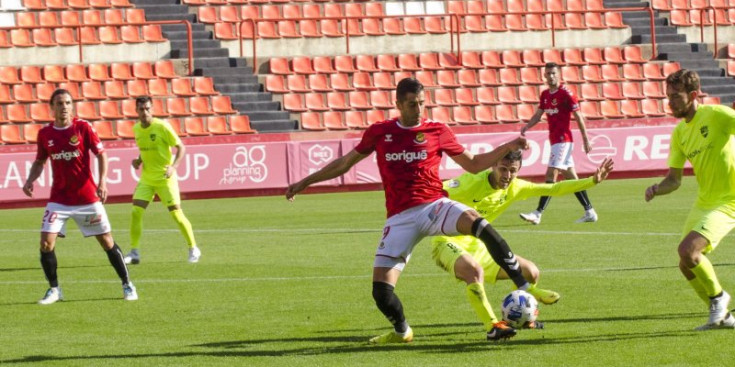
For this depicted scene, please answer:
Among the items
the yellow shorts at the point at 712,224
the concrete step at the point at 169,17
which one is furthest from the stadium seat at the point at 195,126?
the yellow shorts at the point at 712,224

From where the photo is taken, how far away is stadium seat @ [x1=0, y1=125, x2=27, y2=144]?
2880 centimetres

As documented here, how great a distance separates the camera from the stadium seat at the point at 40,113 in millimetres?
29641

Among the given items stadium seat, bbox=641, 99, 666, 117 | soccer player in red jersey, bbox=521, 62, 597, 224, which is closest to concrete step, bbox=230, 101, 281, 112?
stadium seat, bbox=641, 99, 666, 117

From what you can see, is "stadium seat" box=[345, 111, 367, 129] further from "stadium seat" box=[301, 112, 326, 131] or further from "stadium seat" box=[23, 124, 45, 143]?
"stadium seat" box=[23, 124, 45, 143]

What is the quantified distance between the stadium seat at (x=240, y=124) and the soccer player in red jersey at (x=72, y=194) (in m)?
17.9

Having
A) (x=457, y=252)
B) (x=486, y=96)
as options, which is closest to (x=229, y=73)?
(x=486, y=96)

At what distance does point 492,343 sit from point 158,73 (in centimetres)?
2349

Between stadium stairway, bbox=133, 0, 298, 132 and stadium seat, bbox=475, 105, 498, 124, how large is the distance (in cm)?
500

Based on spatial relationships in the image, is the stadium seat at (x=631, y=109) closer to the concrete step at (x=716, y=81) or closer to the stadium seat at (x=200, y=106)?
the concrete step at (x=716, y=81)

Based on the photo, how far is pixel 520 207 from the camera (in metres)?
24.0

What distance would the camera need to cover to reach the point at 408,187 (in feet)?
31.6

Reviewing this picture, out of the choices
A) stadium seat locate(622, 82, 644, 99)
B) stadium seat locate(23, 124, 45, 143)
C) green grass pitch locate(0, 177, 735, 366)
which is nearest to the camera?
green grass pitch locate(0, 177, 735, 366)

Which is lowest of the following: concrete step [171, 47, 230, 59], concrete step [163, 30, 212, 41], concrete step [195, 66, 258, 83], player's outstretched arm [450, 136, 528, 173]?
player's outstretched arm [450, 136, 528, 173]

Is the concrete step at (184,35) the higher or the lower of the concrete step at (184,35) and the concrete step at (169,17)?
the lower
